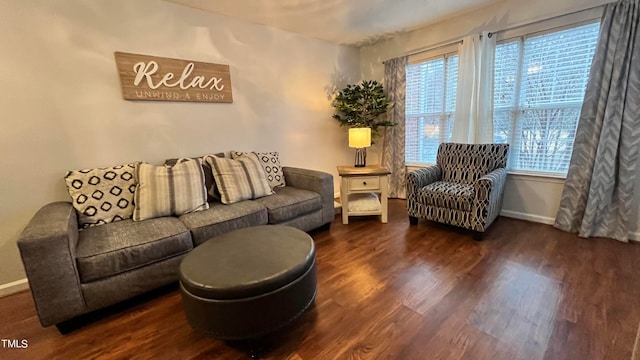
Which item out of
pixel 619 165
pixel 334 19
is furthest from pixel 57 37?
pixel 619 165

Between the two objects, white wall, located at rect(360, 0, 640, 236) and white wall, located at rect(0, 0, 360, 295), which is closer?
white wall, located at rect(0, 0, 360, 295)

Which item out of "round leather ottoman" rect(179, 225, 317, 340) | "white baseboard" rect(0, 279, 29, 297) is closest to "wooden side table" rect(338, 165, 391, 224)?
"round leather ottoman" rect(179, 225, 317, 340)

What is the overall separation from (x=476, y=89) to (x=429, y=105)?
0.63 meters

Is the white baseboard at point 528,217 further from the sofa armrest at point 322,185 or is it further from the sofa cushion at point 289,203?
the sofa cushion at point 289,203

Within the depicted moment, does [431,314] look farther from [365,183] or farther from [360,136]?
[360,136]

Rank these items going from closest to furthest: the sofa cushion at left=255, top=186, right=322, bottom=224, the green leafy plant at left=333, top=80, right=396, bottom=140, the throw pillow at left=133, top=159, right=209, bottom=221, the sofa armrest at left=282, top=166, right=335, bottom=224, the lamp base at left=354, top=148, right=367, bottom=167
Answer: the throw pillow at left=133, top=159, right=209, bottom=221, the sofa cushion at left=255, top=186, right=322, bottom=224, the sofa armrest at left=282, top=166, right=335, bottom=224, the lamp base at left=354, top=148, right=367, bottom=167, the green leafy plant at left=333, top=80, right=396, bottom=140

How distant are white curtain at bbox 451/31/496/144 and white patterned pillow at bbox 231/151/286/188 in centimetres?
223

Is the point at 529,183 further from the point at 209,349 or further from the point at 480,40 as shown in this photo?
the point at 209,349

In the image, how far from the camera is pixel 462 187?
2.77 metres

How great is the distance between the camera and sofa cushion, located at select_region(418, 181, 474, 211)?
2.48m

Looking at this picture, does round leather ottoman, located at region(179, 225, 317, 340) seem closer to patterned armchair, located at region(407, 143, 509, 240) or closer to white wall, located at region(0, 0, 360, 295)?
white wall, located at region(0, 0, 360, 295)

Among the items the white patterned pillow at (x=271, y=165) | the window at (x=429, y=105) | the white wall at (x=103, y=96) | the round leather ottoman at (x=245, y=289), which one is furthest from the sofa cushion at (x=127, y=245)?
the window at (x=429, y=105)

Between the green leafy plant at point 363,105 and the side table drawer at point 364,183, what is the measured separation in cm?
101

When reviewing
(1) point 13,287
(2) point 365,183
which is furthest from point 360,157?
(1) point 13,287
